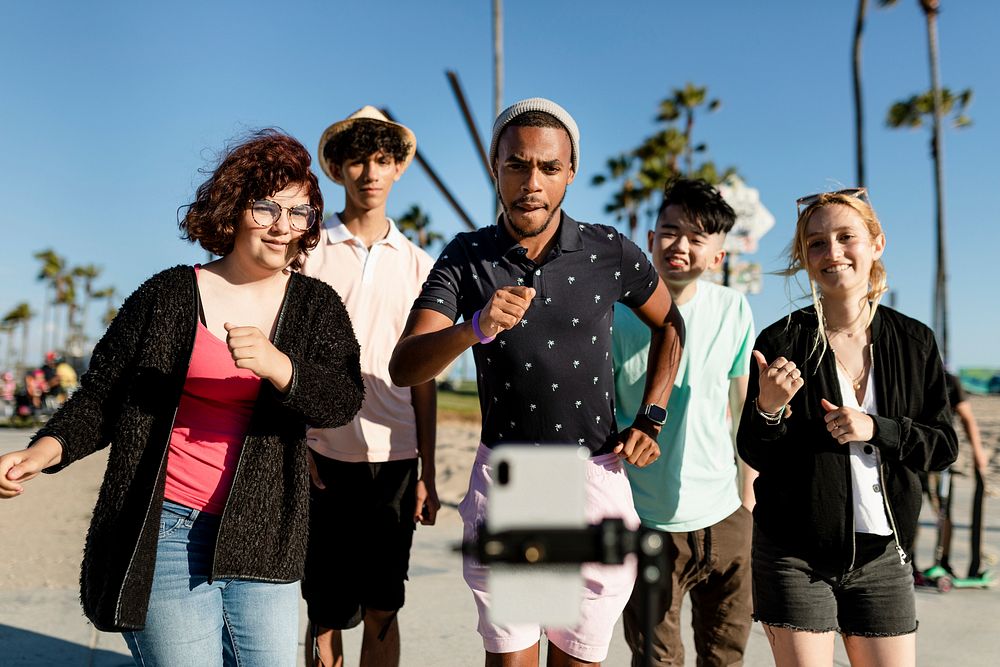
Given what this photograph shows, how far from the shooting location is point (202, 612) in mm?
2121

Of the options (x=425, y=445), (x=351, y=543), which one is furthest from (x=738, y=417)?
(x=351, y=543)

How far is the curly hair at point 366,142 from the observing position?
133 inches

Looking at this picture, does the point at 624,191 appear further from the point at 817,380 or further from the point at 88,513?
the point at 817,380

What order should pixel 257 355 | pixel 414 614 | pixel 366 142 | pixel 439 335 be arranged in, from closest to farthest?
pixel 257 355, pixel 439 335, pixel 366 142, pixel 414 614

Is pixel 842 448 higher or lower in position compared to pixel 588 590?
higher

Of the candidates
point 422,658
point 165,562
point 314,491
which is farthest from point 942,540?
point 165,562

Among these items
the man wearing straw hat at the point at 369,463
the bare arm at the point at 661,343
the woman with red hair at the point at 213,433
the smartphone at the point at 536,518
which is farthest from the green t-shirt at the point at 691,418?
the smartphone at the point at 536,518

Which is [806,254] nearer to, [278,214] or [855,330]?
[855,330]

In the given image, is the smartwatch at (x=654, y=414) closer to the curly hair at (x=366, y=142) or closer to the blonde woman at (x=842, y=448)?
the blonde woman at (x=842, y=448)

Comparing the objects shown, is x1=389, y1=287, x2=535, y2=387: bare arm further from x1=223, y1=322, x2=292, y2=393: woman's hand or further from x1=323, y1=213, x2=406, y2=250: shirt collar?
x1=323, y1=213, x2=406, y2=250: shirt collar

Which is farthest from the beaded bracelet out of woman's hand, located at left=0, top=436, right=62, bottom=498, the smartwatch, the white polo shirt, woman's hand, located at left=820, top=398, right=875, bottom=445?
woman's hand, located at left=0, top=436, right=62, bottom=498

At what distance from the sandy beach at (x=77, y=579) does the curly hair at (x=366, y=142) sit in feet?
8.79

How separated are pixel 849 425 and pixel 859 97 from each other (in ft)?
65.4

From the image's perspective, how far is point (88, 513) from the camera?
7734 millimetres
